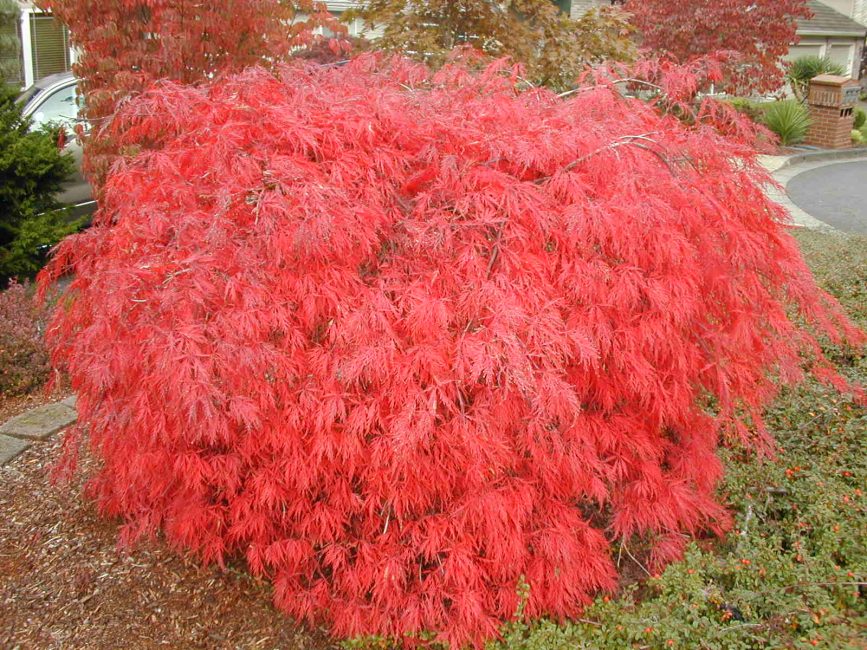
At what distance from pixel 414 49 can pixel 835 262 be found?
4.51 meters

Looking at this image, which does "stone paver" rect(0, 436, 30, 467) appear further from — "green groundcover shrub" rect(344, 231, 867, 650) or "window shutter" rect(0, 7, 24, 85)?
"window shutter" rect(0, 7, 24, 85)

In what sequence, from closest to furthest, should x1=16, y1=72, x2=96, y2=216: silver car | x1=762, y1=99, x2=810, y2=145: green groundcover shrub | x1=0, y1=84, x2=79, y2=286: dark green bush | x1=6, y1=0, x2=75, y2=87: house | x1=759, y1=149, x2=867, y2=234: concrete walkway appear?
x1=0, y1=84, x2=79, y2=286: dark green bush < x1=16, y1=72, x2=96, y2=216: silver car < x1=759, y1=149, x2=867, y2=234: concrete walkway < x1=6, y1=0, x2=75, y2=87: house < x1=762, y1=99, x2=810, y2=145: green groundcover shrub

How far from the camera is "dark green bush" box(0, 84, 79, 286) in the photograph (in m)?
6.49

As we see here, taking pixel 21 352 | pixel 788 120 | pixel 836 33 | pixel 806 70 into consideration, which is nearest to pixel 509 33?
pixel 21 352

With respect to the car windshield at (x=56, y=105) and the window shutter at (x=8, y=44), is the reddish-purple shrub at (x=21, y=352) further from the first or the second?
the window shutter at (x=8, y=44)

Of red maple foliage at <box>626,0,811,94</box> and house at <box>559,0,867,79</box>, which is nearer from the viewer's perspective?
red maple foliage at <box>626,0,811,94</box>

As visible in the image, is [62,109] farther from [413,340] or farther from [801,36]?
[801,36]

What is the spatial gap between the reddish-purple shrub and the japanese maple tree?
4.23 meters

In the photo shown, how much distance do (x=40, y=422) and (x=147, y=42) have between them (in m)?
2.77

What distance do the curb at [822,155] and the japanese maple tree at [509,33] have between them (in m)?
8.64

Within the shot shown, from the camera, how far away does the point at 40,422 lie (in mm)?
4805

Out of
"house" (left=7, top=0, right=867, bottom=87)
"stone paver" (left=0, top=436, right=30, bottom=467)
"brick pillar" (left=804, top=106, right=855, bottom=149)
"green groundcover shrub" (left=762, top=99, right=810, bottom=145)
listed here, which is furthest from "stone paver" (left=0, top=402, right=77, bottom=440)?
"brick pillar" (left=804, top=106, right=855, bottom=149)

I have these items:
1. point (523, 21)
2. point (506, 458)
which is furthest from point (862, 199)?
point (506, 458)

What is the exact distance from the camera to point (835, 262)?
6.77 meters
